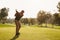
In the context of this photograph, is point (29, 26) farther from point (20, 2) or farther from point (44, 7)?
point (20, 2)

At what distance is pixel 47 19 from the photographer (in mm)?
13586

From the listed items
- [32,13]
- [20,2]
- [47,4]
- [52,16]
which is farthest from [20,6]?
[52,16]

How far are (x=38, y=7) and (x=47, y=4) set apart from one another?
1.74 feet

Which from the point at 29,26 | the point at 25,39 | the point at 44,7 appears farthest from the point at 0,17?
the point at 25,39

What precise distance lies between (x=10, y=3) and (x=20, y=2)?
51 centimetres

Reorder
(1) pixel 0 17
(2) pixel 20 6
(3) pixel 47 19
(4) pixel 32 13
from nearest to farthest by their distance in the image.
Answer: (2) pixel 20 6 < (4) pixel 32 13 < (1) pixel 0 17 < (3) pixel 47 19

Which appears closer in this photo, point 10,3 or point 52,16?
point 10,3

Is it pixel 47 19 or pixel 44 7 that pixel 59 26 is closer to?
pixel 47 19

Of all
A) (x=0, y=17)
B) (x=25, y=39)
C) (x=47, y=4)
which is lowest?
(x=25, y=39)

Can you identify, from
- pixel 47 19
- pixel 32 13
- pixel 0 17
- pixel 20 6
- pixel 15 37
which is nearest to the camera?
pixel 15 37

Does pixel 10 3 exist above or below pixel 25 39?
above

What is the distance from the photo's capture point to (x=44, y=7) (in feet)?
36.7

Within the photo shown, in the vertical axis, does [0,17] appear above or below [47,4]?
below

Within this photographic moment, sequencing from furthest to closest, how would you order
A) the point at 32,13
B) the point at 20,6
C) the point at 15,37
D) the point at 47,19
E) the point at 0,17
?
the point at 47,19
the point at 0,17
the point at 32,13
the point at 20,6
the point at 15,37
